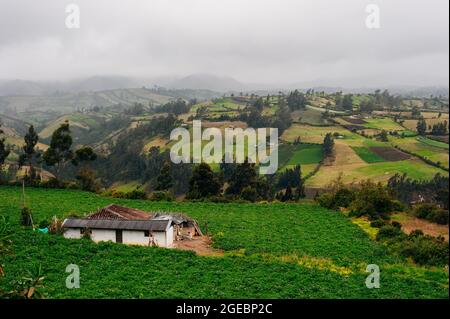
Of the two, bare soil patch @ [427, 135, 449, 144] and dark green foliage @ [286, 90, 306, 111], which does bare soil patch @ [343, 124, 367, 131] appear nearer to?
bare soil patch @ [427, 135, 449, 144]

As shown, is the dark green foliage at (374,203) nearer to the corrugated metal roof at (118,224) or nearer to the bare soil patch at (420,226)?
the bare soil patch at (420,226)

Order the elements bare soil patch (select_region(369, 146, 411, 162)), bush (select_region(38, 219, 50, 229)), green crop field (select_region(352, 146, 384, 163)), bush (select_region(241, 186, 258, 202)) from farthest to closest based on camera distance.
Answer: green crop field (select_region(352, 146, 384, 163)) → bare soil patch (select_region(369, 146, 411, 162)) → bush (select_region(241, 186, 258, 202)) → bush (select_region(38, 219, 50, 229))

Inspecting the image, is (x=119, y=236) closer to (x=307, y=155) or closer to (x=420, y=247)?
(x=420, y=247)

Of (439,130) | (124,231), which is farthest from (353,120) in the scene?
(124,231)

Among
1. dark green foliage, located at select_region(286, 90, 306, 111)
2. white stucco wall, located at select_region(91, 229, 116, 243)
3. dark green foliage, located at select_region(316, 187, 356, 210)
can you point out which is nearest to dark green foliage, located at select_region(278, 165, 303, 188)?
dark green foliage, located at select_region(316, 187, 356, 210)

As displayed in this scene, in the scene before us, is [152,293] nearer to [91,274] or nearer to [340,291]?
[91,274]

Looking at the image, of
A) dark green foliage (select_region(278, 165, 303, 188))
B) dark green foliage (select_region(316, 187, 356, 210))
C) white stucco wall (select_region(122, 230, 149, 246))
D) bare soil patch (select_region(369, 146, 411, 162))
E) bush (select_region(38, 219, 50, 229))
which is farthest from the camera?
dark green foliage (select_region(278, 165, 303, 188))
